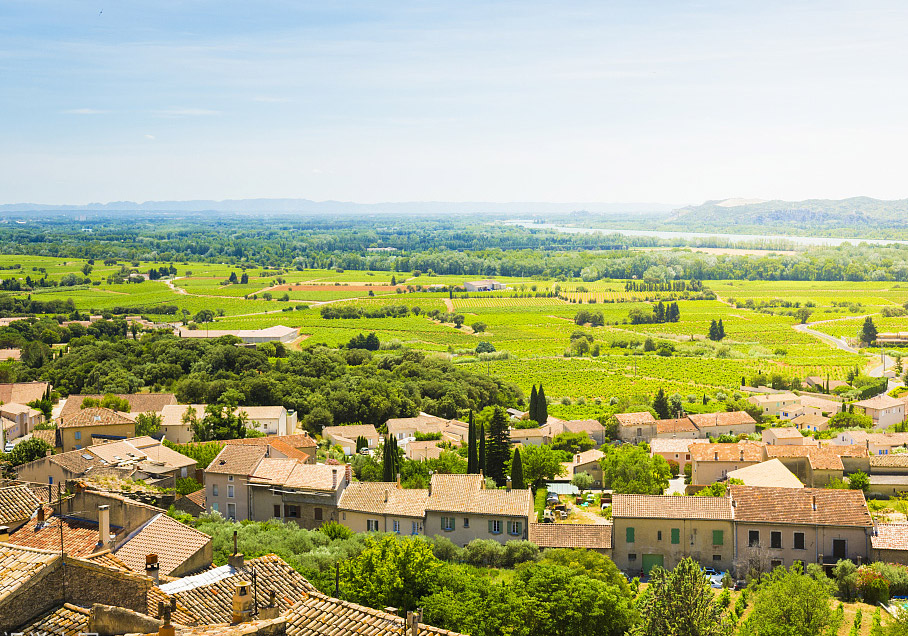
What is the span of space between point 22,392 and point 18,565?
4051 cm

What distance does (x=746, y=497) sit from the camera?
26.2 meters

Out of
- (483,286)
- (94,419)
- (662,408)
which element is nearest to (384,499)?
(94,419)

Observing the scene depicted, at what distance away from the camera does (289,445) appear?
33688mm

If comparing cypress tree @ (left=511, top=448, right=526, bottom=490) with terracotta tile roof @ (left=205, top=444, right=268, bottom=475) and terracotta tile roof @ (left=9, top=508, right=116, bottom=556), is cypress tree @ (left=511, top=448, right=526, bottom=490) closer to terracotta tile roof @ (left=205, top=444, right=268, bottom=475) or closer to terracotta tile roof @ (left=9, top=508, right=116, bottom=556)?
terracotta tile roof @ (left=205, top=444, right=268, bottom=475)

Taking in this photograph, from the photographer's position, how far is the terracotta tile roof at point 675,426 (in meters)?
44.6

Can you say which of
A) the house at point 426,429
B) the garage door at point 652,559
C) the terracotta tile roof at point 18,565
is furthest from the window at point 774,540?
the terracotta tile roof at point 18,565

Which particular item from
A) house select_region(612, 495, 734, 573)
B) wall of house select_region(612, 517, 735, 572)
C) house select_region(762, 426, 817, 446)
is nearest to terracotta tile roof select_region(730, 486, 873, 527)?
house select_region(612, 495, 734, 573)

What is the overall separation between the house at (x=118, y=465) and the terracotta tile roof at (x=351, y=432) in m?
11.5

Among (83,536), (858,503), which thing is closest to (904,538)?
(858,503)

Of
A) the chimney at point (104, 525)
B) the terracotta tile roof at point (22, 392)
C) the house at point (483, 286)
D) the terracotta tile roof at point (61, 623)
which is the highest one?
the terracotta tile roof at point (61, 623)

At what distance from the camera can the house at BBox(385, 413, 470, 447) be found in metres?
42.6

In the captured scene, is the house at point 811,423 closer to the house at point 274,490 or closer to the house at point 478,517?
the house at point 478,517

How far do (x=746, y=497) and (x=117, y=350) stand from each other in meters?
44.9

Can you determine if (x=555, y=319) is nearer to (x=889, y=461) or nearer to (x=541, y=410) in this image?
(x=541, y=410)
